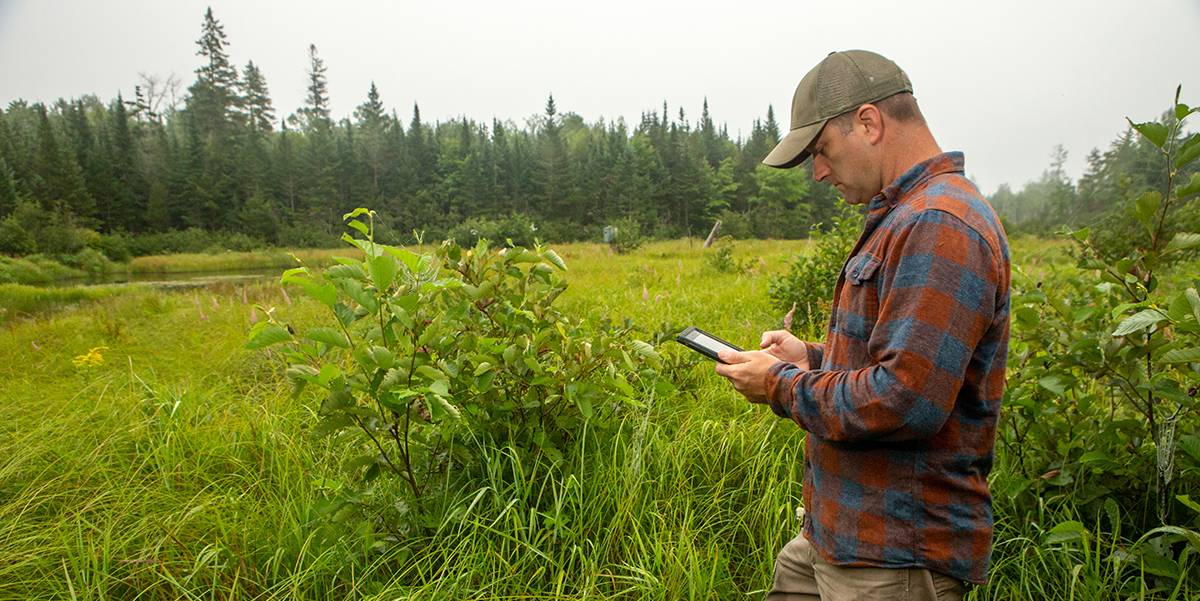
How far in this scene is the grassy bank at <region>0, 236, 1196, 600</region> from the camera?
6.75ft

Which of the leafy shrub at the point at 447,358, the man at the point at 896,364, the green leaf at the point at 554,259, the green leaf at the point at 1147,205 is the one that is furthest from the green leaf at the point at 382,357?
the green leaf at the point at 1147,205

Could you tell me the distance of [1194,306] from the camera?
140cm

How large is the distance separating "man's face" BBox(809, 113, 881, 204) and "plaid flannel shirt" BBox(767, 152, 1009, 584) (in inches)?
2.6

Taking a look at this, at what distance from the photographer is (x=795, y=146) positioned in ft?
4.57

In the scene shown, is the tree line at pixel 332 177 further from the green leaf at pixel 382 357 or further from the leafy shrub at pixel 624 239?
the green leaf at pixel 382 357

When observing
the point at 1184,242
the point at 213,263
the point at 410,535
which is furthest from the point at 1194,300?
the point at 213,263

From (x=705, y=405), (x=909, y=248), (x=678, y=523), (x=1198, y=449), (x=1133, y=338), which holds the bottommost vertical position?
(x=678, y=523)

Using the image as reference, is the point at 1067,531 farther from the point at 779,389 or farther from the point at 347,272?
the point at 347,272

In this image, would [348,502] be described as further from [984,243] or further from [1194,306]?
[1194,306]

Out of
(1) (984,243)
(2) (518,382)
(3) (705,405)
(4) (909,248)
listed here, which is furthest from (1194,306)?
(3) (705,405)

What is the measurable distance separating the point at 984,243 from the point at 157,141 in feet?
203

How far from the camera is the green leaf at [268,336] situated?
1.46 meters

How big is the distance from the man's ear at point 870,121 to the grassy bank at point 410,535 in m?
1.55

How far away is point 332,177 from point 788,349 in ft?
193
